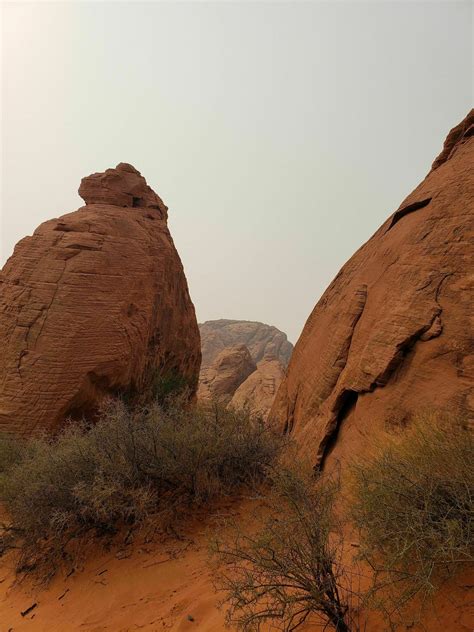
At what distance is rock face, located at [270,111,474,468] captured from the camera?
458 centimetres

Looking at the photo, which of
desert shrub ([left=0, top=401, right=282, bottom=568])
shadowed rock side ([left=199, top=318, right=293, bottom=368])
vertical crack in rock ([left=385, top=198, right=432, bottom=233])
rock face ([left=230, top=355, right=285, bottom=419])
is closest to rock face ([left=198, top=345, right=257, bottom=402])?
rock face ([left=230, top=355, right=285, bottom=419])

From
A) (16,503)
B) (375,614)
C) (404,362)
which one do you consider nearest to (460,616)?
(375,614)

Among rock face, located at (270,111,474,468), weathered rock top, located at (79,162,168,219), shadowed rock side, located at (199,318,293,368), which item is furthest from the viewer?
shadowed rock side, located at (199,318,293,368)

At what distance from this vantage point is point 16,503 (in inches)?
223

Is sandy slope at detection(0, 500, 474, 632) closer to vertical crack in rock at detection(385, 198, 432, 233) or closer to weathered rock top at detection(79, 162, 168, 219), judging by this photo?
vertical crack in rock at detection(385, 198, 432, 233)

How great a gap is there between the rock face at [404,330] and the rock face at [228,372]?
21954 millimetres

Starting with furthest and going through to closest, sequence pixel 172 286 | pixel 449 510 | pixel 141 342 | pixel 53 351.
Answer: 1. pixel 172 286
2. pixel 141 342
3. pixel 53 351
4. pixel 449 510

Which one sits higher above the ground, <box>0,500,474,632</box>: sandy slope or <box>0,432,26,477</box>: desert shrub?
<box>0,432,26,477</box>: desert shrub

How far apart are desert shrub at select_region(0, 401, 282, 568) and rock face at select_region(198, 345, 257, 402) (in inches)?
857

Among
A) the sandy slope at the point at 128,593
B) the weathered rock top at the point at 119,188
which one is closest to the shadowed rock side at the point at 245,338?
the weathered rock top at the point at 119,188

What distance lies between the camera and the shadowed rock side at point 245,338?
52.4 meters

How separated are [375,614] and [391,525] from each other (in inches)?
25.0

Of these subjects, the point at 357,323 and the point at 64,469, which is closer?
the point at 64,469

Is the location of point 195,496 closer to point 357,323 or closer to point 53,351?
point 357,323
